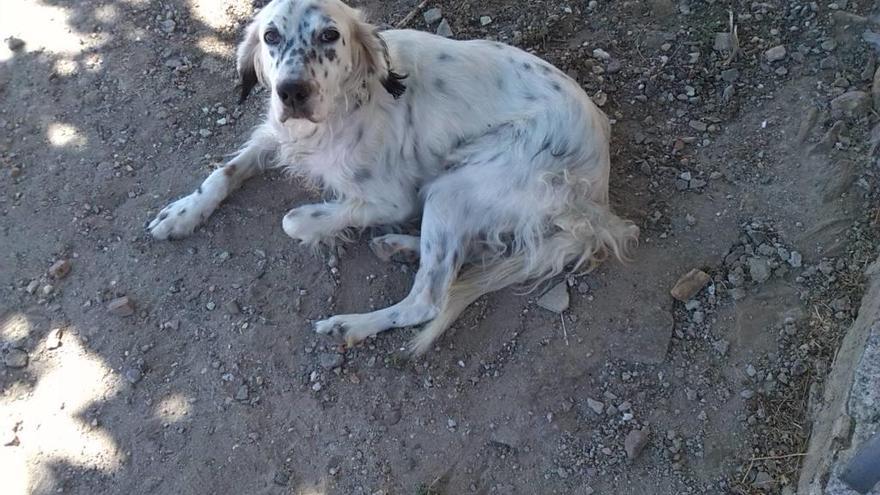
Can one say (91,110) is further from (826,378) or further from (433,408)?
(826,378)

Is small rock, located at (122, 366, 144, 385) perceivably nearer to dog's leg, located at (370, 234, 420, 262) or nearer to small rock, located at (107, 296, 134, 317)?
small rock, located at (107, 296, 134, 317)

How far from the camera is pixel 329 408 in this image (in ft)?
11.0

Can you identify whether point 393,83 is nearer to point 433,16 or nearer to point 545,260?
point 545,260

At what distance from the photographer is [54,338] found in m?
3.53

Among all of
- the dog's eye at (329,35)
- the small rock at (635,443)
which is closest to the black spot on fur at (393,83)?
the dog's eye at (329,35)

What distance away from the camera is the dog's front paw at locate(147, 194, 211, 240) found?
380 cm

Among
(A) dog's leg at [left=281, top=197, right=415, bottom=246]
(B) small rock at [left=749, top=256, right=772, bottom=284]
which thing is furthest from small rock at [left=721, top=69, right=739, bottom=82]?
(A) dog's leg at [left=281, top=197, right=415, bottom=246]

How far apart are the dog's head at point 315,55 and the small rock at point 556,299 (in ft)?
3.66

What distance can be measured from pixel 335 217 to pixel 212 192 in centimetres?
64

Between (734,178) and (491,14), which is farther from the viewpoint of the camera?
(491,14)

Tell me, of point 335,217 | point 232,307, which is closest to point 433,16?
point 335,217

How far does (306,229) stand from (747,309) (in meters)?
1.98

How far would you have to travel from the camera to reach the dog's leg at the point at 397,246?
3732mm

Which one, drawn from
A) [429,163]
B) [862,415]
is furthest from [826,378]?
[429,163]
